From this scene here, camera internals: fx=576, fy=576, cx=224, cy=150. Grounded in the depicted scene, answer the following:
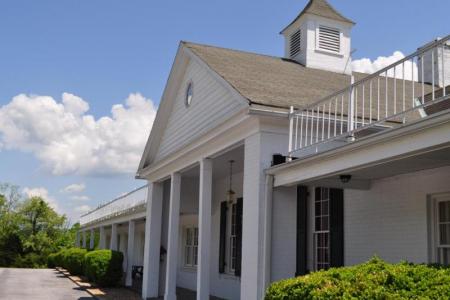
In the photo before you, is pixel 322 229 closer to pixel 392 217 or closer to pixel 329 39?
pixel 392 217

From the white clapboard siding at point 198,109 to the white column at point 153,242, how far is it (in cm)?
142

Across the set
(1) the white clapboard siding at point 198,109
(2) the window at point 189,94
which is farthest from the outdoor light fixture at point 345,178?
(2) the window at point 189,94

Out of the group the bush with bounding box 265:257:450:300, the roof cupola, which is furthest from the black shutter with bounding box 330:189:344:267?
the roof cupola

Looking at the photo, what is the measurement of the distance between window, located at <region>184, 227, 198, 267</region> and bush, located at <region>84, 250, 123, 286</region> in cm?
257

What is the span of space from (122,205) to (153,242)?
8.33 m

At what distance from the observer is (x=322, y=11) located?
715 inches

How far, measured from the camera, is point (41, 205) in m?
49.5

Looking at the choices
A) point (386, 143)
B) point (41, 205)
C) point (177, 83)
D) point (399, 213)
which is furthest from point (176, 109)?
point (41, 205)

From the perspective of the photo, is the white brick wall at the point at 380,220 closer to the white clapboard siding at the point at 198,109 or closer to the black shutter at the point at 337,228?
the black shutter at the point at 337,228

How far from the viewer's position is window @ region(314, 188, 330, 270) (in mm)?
11530

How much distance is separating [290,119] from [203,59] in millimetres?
4368

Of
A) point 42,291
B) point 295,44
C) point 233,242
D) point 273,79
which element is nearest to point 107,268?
point 42,291

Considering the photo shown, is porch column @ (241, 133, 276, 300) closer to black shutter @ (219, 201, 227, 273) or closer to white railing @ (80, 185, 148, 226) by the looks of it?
black shutter @ (219, 201, 227, 273)

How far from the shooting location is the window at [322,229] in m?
11.5
